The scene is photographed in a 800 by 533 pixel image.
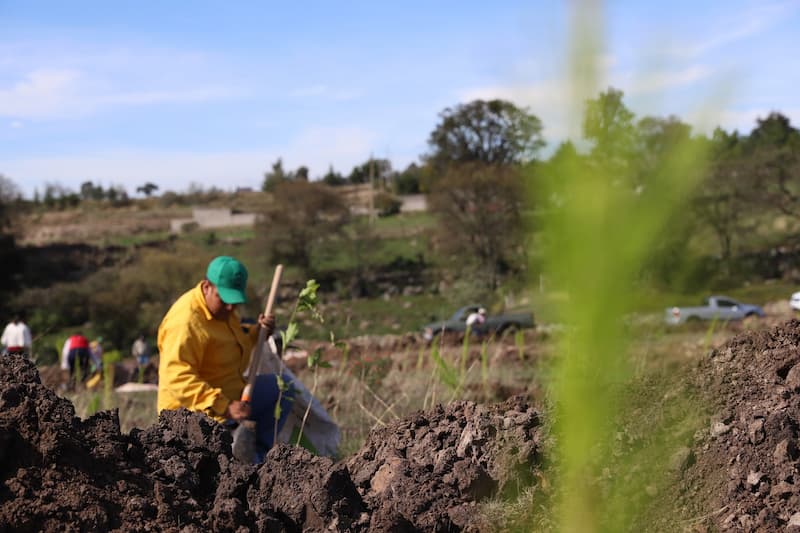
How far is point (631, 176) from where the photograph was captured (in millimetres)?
1015

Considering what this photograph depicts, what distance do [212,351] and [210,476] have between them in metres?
2.25

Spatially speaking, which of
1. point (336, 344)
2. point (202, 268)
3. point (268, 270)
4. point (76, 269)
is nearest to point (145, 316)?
point (202, 268)

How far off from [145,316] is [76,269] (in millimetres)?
22031

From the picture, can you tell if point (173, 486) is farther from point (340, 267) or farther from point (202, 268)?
point (340, 267)

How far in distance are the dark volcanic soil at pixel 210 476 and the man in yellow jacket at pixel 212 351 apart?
1.58 m

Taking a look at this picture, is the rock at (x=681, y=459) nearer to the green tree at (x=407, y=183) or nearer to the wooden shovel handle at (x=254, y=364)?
the wooden shovel handle at (x=254, y=364)

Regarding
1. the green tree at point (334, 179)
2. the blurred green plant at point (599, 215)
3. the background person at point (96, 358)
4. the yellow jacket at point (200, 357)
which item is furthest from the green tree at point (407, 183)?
the blurred green plant at point (599, 215)

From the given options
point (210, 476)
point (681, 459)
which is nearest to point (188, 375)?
point (210, 476)

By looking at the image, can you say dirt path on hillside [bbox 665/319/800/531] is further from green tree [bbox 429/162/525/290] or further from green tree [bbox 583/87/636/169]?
green tree [bbox 429/162/525/290]

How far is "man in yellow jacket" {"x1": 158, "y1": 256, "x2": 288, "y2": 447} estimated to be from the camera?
4438 millimetres

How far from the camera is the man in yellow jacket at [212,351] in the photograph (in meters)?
4.44

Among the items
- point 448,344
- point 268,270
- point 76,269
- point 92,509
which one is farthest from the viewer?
point 76,269

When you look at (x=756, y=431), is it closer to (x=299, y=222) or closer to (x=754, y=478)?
(x=754, y=478)

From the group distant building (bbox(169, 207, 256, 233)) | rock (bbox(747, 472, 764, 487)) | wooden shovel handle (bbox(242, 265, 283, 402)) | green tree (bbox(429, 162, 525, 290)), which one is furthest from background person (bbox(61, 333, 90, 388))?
distant building (bbox(169, 207, 256, 233))
